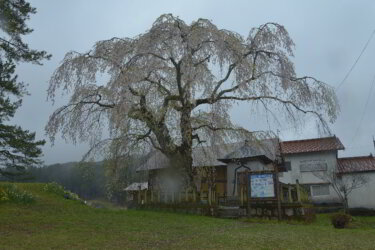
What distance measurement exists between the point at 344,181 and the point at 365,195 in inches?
72.8

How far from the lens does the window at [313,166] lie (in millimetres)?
28922

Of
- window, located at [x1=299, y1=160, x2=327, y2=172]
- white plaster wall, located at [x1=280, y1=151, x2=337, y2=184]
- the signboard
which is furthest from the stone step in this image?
window, located at [x1=299, y1=160, x2=327, y2=172]

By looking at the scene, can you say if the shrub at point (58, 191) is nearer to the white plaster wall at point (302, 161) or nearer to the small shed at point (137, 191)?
the small shed at point (137, 191)

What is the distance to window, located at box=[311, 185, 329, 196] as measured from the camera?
28.5m

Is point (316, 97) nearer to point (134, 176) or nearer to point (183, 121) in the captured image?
point (183, 121)

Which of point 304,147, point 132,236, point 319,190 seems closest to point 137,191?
point 132,236

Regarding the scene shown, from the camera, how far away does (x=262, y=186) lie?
588 inches

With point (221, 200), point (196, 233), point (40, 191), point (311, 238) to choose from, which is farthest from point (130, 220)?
point (40, 191)

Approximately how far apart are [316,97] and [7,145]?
1272 centimetres

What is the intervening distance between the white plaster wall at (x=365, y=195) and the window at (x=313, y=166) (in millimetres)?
1991

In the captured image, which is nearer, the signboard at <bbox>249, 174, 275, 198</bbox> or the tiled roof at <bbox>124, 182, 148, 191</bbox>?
the signboard at <bbox>249, 174, 275, 198</bbox>

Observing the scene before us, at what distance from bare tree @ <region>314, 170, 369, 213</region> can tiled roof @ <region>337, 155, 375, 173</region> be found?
1.33 ft

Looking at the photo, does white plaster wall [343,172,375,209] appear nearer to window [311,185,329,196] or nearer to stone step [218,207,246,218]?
window [311,185,329,196]

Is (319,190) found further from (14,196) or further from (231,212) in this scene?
(14,196)
